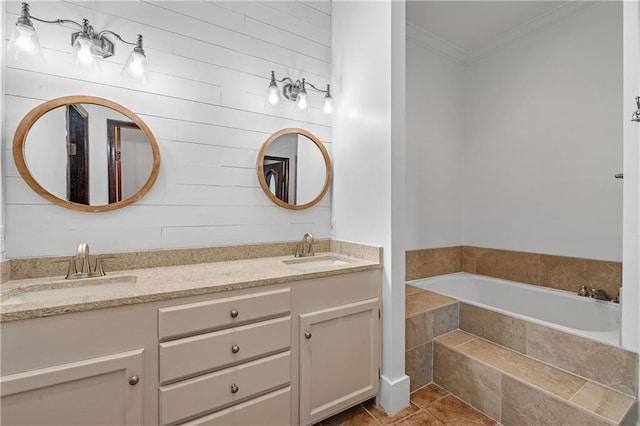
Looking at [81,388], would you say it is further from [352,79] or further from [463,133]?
[463,133]

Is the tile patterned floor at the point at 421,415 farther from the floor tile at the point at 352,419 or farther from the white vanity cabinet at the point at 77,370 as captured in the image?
the white vanity cabinet at the point at 77,370

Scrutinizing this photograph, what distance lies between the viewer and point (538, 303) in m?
2.55

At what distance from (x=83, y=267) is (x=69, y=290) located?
118mm

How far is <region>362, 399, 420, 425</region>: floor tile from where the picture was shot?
168 cm

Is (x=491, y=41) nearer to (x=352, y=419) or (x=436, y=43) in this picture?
(x=436, y=43)

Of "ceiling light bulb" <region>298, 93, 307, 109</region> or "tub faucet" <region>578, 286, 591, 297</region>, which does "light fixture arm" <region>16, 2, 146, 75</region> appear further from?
"tub faucet" <region>578, 286, 591, 297</region>

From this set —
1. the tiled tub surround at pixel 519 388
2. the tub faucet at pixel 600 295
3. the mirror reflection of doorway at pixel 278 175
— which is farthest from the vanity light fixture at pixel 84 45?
the tub faucet at pixel 600 295

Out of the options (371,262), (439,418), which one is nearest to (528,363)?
(439,418)

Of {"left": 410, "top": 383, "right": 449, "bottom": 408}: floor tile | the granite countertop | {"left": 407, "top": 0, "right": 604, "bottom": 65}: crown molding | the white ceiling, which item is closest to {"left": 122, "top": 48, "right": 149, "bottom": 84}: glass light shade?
the granite countertop

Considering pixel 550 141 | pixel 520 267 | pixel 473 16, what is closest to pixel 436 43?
pixel 473 16

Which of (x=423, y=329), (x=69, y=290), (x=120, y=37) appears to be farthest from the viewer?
(x=423, y=329)

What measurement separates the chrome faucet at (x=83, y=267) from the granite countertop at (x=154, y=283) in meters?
0.04

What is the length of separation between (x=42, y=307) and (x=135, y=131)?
99 cm

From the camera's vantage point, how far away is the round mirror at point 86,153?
1.39 m
